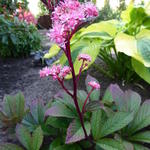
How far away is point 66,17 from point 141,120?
0.62m

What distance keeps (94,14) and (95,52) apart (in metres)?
0.71

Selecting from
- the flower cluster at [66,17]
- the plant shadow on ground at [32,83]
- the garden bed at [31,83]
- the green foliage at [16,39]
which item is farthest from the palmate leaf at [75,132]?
the green foliage at [16,39]

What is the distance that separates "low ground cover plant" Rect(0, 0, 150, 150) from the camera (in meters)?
0.67

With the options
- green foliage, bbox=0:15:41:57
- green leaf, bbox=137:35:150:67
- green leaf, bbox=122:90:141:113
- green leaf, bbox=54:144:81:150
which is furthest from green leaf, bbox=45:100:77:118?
green foliage, bbox=0:15:41:57

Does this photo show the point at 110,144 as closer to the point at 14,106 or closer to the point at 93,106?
the point at 93,106

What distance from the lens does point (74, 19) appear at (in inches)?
25.1

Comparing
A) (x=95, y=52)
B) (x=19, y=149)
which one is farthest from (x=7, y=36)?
(x=19, y=149)

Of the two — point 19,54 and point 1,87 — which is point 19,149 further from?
point 19,54

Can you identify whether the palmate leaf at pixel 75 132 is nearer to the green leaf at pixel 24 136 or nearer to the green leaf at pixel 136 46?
the green leaf at pixel 24 136

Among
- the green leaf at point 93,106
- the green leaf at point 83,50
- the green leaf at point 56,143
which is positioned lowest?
the green leaf at point 56,143

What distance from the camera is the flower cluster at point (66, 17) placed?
24.8 inches

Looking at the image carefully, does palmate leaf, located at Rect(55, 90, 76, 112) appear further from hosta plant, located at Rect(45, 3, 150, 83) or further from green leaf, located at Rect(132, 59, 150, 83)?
green leaf, located at Rect(132, 59, 150, 83)

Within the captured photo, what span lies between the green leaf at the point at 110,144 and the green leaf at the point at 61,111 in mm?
164

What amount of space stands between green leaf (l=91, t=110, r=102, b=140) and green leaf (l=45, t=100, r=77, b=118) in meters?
0.09
